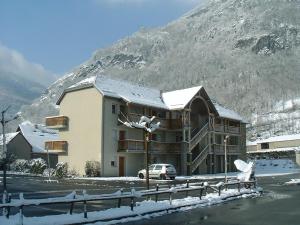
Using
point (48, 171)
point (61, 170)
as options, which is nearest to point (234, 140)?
point (48, 171)

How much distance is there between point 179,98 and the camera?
5634 centimetres

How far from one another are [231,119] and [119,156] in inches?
887

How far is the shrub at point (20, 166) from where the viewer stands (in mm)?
58531

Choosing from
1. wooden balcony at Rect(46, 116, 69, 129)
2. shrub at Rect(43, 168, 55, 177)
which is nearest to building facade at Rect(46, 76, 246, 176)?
wooden balcony at Rect(46, 116, 69, 129)

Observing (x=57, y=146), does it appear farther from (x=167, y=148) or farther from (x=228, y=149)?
(x=228, y=149)

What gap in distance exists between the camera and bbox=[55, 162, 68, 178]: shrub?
157 ft

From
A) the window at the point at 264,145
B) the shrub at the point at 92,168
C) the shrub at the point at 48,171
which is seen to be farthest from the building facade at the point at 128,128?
the window at the point at 264,145

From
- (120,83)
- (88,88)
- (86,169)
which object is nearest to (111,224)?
(86,169)

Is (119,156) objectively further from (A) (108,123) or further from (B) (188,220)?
(B) (188,220)

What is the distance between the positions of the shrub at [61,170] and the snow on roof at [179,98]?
13.6 metres

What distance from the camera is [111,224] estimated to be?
15.8 m

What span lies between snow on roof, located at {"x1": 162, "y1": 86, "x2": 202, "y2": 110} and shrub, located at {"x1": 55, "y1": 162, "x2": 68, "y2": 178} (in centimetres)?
1364

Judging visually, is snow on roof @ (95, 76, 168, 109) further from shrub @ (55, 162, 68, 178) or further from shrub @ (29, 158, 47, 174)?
shrub @ (29, 158, 47, 174)

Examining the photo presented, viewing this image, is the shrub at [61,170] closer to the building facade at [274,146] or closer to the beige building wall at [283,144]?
the building facade at [274,146]
